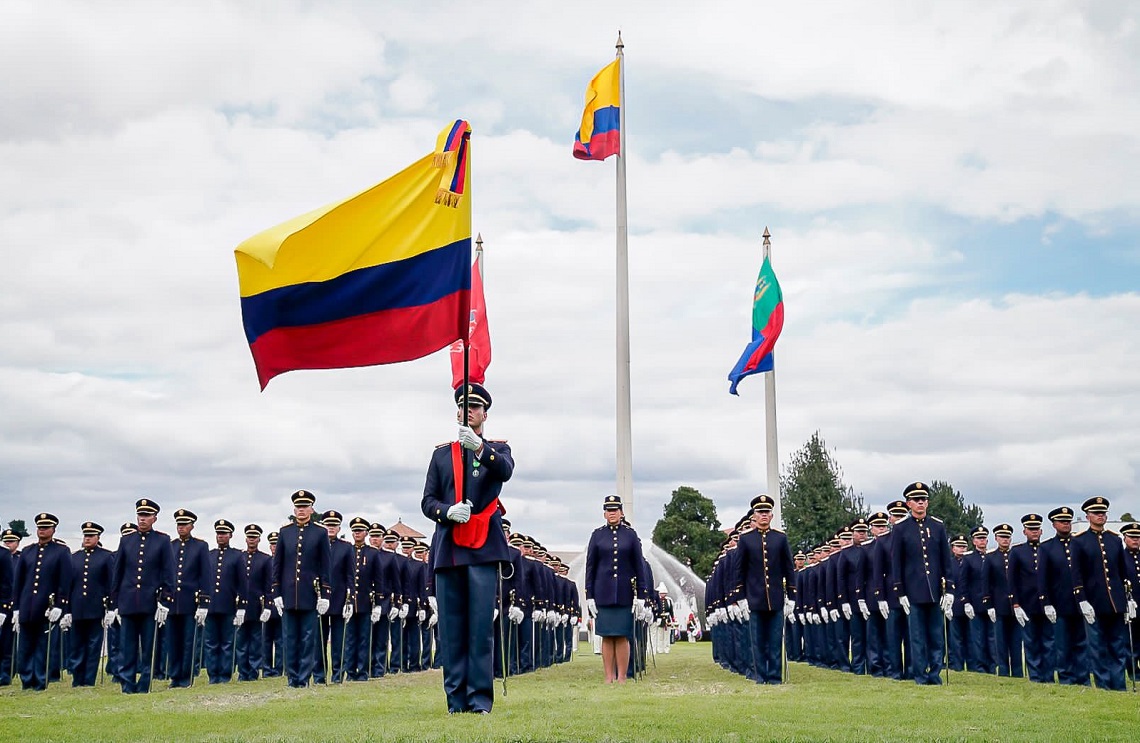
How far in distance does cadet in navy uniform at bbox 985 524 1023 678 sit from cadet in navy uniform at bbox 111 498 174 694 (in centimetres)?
1194

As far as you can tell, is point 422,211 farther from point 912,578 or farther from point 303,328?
point 912,578

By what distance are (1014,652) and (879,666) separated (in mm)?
2233

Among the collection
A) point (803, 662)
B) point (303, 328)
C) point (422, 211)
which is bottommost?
point (803, 662)

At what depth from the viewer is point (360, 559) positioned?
60.0ft

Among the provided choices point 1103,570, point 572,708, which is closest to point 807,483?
point 1103,570

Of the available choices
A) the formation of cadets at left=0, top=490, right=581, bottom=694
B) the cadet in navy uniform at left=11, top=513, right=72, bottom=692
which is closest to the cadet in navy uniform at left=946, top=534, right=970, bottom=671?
the formation of cadets at left=0, top=490, right=581, bottom=694

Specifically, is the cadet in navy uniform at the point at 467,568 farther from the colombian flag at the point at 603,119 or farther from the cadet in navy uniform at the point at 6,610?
the colombian flag at the point at 603,119

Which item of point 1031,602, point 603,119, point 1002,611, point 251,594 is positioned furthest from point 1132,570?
point 603,119

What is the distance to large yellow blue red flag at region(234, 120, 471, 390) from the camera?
9.23 metres

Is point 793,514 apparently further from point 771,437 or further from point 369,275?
point 369,275

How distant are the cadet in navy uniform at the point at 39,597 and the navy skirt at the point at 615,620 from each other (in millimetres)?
7470

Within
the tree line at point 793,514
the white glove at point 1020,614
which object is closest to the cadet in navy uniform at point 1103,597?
the white glove at point 1020,614

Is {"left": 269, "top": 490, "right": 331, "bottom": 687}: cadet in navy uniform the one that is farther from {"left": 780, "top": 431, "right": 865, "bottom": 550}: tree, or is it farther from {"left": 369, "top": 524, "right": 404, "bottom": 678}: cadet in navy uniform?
{"left": 780, "top": 431, "right": 865, "bottom": 550}: tree

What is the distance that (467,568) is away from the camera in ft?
30.2
